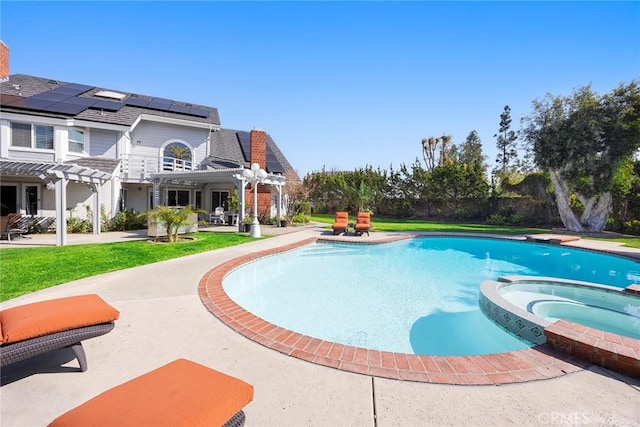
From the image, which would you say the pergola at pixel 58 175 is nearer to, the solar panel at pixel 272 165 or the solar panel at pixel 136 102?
the solar panel at pixel 136 102

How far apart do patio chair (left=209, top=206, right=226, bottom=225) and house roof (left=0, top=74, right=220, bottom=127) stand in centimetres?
605

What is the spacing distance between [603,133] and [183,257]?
2436cm

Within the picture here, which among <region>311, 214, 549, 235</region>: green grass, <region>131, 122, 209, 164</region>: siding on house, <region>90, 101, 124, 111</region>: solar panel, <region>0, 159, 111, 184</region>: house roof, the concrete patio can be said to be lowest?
the concrete patio

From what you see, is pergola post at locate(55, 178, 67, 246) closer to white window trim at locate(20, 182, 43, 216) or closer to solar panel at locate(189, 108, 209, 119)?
white window trim at locate(20, 182, 43, 216)

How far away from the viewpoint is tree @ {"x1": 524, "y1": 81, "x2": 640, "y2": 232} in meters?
17.5

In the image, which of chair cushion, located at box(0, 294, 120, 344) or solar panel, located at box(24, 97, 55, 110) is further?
solar panel, located at box(24, 97, 55, 110)

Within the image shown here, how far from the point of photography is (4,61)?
18578mm

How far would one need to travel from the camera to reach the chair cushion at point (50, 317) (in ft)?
9.38

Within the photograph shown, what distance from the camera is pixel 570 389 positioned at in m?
2.88

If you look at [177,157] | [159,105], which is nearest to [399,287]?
[177,157]

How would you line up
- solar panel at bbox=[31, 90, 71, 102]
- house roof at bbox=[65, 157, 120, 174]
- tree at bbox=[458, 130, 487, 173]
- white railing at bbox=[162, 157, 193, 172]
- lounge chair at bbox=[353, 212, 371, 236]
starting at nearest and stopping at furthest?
lounge chair at bbox=[353, 212, 371, 236] < house roof at bbox=[65, 157, 120, 174] < solar panel at bbox=[31, 90, 71, 102] < white railing at bbox=[162, 157, 193, 172] < tree at bbox=[458, 130, 487, 173]

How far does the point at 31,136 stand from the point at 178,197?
8.21m

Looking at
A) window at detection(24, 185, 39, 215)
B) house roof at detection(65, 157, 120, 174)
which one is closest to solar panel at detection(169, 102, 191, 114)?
house roof at detection(65, 157, 120, 174)

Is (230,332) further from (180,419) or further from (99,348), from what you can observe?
(180,419)
